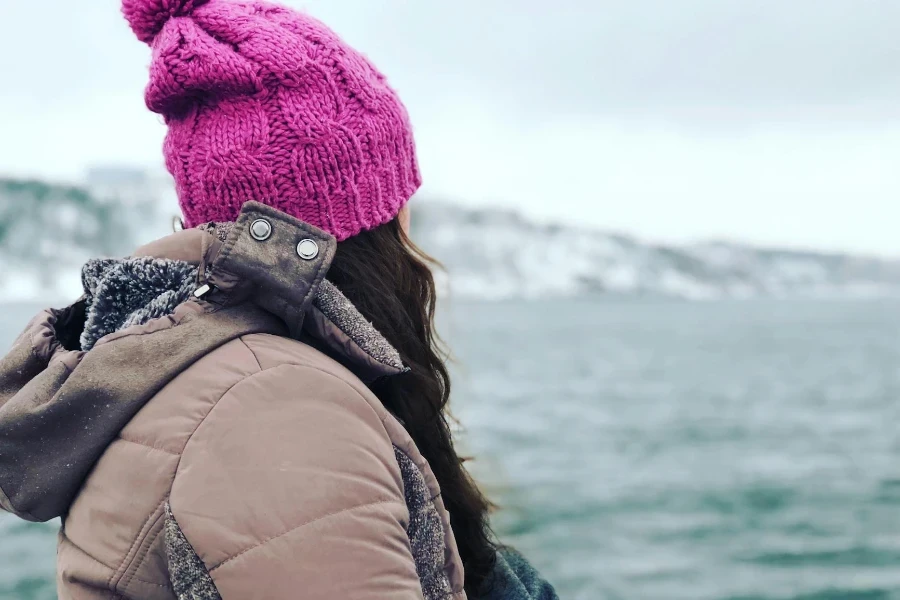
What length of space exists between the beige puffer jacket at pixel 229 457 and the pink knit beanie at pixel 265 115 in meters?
0.25

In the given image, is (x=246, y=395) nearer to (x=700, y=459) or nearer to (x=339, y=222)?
(x=339, y=222)

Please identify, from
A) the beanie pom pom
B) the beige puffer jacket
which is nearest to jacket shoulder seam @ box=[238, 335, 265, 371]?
the beige puffer jacket

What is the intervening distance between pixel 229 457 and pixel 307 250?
37cm

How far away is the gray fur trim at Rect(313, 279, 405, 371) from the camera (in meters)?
1.45

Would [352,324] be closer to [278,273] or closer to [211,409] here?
[278,273]

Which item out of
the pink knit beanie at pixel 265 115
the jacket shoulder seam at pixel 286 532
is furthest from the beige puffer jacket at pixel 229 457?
the pink knit beanie at pixel 265 115

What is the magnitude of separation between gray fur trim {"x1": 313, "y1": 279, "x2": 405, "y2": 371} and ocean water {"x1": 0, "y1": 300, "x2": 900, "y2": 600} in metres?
0.65

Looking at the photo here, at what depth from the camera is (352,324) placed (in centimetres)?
146

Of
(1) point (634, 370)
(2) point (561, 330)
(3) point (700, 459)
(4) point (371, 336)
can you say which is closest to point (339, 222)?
(4) point (371, 336)

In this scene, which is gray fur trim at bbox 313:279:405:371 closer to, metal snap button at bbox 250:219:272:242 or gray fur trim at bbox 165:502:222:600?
metal snap button at bbox 250:219:272:242

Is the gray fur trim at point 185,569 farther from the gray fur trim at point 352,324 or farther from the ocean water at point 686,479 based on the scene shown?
the ocean water at point 686,479

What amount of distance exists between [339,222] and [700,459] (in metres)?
23.8

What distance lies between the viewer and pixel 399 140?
5.82 feet

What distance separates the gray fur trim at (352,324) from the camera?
4.77ft
